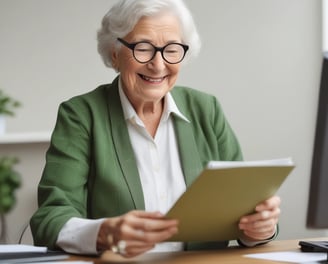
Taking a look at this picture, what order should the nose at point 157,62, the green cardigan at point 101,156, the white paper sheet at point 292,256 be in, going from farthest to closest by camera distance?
1. the nose at point 157,62
2. the green cardigan at point 101,156
3. the white paper sheet at point 292,256

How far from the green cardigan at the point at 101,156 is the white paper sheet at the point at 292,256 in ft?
0.87

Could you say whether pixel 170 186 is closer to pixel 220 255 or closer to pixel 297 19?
pixel 220 255

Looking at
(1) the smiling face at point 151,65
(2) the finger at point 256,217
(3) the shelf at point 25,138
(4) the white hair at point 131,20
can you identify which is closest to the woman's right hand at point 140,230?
(2) the finger at point 256,217

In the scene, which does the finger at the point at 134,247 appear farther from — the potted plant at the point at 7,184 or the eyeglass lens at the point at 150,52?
the eyeglass lens at the point at 150,52

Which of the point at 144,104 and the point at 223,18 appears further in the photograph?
the point at 223,18

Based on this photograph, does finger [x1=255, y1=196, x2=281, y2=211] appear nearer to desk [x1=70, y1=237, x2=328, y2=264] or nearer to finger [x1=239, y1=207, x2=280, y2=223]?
finger [x1=239, y1=207, x2=280, y2=223]

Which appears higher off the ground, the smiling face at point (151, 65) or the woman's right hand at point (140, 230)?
the smiling face at point (151, 65)

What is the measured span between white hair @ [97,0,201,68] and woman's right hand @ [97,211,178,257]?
664 millimetres

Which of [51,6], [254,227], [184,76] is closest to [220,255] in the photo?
[254,227]

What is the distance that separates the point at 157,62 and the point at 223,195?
2.06ft

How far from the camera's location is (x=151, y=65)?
1761mm

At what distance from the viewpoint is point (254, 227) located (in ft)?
4.74

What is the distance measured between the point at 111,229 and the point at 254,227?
13.5 inches

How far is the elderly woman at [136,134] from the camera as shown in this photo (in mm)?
1691
